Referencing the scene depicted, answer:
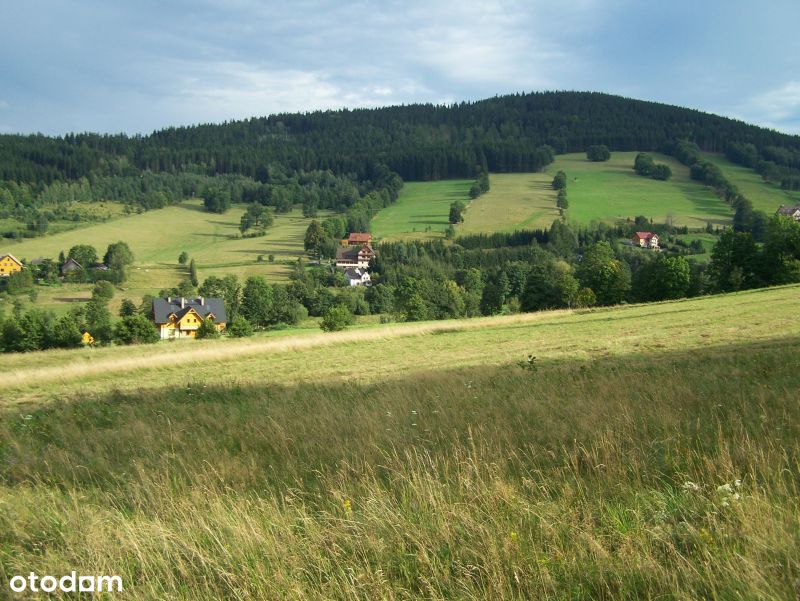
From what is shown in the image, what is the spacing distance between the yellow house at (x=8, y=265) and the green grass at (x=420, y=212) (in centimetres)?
7682

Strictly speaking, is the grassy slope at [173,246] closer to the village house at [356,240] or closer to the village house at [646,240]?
the village house at [356,240]

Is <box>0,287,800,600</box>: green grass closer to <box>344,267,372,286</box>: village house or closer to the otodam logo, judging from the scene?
the otodam logo

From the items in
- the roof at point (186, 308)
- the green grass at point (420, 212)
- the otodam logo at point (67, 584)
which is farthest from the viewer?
the green grass at point (420, 212)

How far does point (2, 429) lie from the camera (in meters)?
9.53

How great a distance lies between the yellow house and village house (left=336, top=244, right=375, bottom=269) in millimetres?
62736

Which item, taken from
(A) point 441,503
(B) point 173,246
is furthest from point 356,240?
(A) point 441,503

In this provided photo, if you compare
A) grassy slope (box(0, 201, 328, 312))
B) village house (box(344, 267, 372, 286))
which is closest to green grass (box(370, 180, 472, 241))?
village house (box(344, 267, 372, 286))

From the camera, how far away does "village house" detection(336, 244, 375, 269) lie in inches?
4934

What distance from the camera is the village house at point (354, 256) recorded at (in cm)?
12531

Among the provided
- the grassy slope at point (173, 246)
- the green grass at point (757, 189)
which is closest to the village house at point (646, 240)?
the green grass at point (757, 189)

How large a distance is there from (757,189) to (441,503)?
564 ft

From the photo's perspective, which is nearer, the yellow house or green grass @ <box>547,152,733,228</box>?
the yellow house

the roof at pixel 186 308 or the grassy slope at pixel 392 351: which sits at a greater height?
the grassy slope at pixel 392 351

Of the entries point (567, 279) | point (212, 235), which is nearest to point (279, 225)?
point (212, 235)
